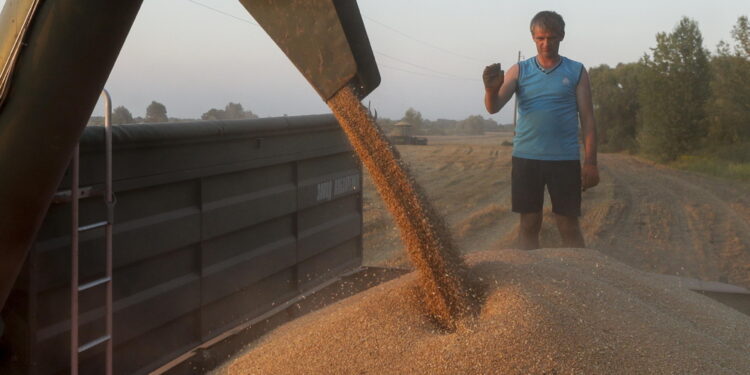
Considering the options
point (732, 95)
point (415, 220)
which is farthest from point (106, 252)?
point (732, 95)

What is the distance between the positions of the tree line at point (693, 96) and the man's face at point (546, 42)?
25543mm

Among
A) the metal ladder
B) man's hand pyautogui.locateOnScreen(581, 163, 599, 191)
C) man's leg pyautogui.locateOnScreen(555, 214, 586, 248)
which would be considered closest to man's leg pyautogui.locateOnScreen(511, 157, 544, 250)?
man's leg pyautogui.locateOnScreen(555, 214, 586, 248)

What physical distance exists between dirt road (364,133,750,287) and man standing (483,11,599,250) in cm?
67

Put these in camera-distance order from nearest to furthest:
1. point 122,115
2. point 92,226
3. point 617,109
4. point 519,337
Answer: point 92,226
point 519,337
point 122,115
point 617,109

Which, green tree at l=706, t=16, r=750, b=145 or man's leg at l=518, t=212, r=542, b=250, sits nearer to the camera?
man's leg at l=518, t=212, r=542, b=250

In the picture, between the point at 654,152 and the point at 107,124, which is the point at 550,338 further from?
the point at 654,152

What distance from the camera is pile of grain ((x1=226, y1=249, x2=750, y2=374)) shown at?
2.39 meters

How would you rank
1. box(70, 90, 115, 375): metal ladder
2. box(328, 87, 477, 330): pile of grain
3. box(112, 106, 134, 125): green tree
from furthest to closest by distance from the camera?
box(112, 106, 134, 125): green tree, box(328, 87, 477, 330): pile of grain, box(70, 90, 115, 375): metal ladder

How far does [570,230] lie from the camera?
185 inches

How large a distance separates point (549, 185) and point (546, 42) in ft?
2.89

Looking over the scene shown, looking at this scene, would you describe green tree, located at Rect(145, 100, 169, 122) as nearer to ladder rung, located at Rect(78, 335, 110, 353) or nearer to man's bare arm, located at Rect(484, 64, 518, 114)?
man's bare arm, located at Rect(484, 64, 518, 114)

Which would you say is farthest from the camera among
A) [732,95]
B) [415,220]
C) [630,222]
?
[732,95]

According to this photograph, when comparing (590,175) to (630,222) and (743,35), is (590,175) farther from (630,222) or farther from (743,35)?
(743,35)

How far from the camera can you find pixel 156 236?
262 cm
